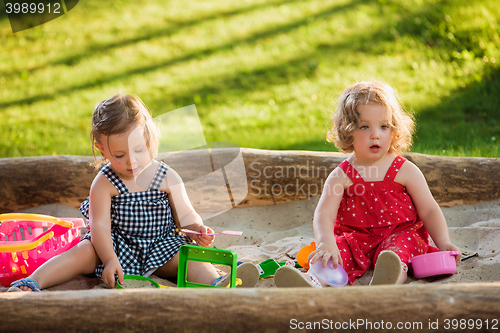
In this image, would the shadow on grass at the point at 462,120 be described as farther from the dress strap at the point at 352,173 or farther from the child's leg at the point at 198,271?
the child's leg at the point at 198,271

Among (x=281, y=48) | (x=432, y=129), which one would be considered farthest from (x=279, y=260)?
(x=281, y=48)

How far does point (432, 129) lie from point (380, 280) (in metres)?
3.65

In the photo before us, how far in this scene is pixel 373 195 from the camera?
7.37 feet

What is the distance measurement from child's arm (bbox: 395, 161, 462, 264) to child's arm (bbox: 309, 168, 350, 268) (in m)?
0.28

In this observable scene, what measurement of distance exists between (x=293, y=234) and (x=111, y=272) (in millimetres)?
1180

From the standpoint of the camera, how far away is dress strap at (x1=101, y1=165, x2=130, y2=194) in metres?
2.30

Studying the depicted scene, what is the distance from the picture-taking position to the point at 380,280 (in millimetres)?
1882

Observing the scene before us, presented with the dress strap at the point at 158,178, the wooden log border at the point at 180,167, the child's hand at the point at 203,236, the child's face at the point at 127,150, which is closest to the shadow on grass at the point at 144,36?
the wooden log border at the point at 180,167

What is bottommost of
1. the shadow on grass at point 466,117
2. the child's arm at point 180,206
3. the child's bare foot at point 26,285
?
the child's bare foot at point 26,285

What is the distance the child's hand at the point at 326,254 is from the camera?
2.03 m

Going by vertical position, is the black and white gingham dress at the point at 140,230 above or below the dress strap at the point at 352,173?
below

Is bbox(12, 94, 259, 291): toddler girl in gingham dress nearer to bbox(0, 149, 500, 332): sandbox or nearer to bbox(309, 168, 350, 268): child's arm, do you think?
bbox(0, 149, 500, 332): sandbox

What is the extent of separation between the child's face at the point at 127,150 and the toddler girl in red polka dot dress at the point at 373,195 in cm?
87

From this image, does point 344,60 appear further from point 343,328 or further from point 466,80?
point 343,328
